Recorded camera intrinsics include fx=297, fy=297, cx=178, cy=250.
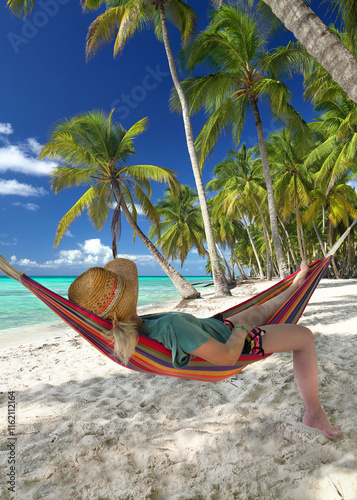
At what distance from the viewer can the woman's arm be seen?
104 centimetres

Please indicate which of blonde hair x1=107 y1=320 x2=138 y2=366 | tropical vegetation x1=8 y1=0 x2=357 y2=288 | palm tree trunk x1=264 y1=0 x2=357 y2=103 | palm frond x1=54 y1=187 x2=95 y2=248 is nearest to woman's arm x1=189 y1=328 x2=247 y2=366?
blonde hair x1=107 y1=320 x2=138 y2=366

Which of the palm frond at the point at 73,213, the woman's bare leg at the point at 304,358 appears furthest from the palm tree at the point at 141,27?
the woman's bare leg at the point at 304,358

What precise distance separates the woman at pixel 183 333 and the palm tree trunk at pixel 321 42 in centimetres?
165

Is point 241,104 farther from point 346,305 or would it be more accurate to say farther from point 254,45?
point 346,305

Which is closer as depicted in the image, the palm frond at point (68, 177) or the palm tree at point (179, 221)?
the palm frond at point (68, 177)

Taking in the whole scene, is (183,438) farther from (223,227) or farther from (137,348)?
(223,227)

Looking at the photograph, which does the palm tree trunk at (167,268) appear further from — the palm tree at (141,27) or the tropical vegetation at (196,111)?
the palm tree at (141,27)

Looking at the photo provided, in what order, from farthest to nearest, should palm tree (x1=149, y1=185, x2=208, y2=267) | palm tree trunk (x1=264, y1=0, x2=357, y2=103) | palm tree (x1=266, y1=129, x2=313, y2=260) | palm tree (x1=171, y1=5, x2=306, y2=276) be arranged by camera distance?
1. palm tree (x1=149, y1=185, x2=208, y2=267)
2. palm tree (x1=266, y1=129, x2=313, y2=260)
3. palm tree (x1=171, y1=5, x2=306, y2=276)
4. palm tree trunk (x1=264, y1=0, x2=357, y2=103)

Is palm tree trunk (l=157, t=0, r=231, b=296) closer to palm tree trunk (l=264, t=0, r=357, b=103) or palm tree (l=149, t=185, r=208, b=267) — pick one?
palm tree trunk (l=264, t=0, r=357, b=103)

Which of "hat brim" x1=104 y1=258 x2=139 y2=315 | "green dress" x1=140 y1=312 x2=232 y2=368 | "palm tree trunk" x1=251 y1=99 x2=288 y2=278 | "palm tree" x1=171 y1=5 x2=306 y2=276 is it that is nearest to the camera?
"green dress" x1=140 y1=312 x2=232 y2=368

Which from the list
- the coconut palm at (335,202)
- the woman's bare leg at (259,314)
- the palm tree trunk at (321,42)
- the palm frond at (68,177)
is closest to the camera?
the woman's bare leg at (259,314)

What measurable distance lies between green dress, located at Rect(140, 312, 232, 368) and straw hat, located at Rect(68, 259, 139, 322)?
11cm

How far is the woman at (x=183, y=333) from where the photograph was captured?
3.50 feet

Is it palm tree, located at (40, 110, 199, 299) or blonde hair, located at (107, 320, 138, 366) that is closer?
blonde hair, located at (107, 320, 138, 366)
